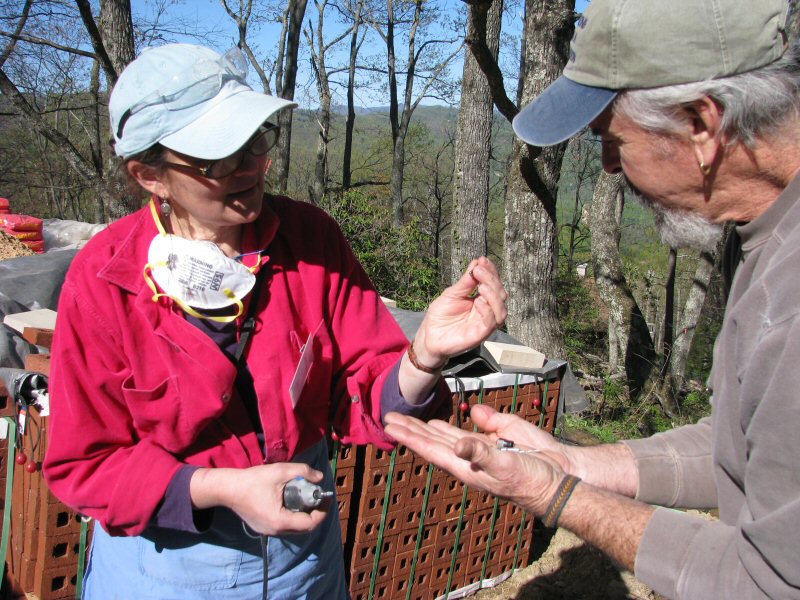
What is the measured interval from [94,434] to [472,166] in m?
9.84

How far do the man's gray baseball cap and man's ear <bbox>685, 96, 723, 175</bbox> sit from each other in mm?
59

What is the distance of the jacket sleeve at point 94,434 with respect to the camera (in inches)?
58.2

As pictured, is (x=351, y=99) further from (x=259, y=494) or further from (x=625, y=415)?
(x=259, y=494)

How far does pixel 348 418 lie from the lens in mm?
1830

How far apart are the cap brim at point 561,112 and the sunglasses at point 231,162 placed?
2.07ft

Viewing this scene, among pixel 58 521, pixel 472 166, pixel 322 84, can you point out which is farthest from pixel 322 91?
pixel 58 521

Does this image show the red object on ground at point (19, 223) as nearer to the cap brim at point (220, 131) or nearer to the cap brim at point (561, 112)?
the cap brim at point (220, 131)

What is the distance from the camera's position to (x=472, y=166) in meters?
10.8

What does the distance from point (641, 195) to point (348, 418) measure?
96 cm

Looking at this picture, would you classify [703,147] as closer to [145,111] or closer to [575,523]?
[575,523]

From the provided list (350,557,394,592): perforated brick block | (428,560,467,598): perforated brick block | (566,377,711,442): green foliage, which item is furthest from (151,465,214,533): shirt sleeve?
(566,377,711,442): green foliage

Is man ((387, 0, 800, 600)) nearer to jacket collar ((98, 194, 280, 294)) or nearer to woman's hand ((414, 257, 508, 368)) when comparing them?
woman's hand ((414, 257, 508, 368))

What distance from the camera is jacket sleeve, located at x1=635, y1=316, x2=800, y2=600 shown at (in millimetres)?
1077

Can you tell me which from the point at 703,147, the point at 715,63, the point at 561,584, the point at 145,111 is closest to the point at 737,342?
the point at 703,147
